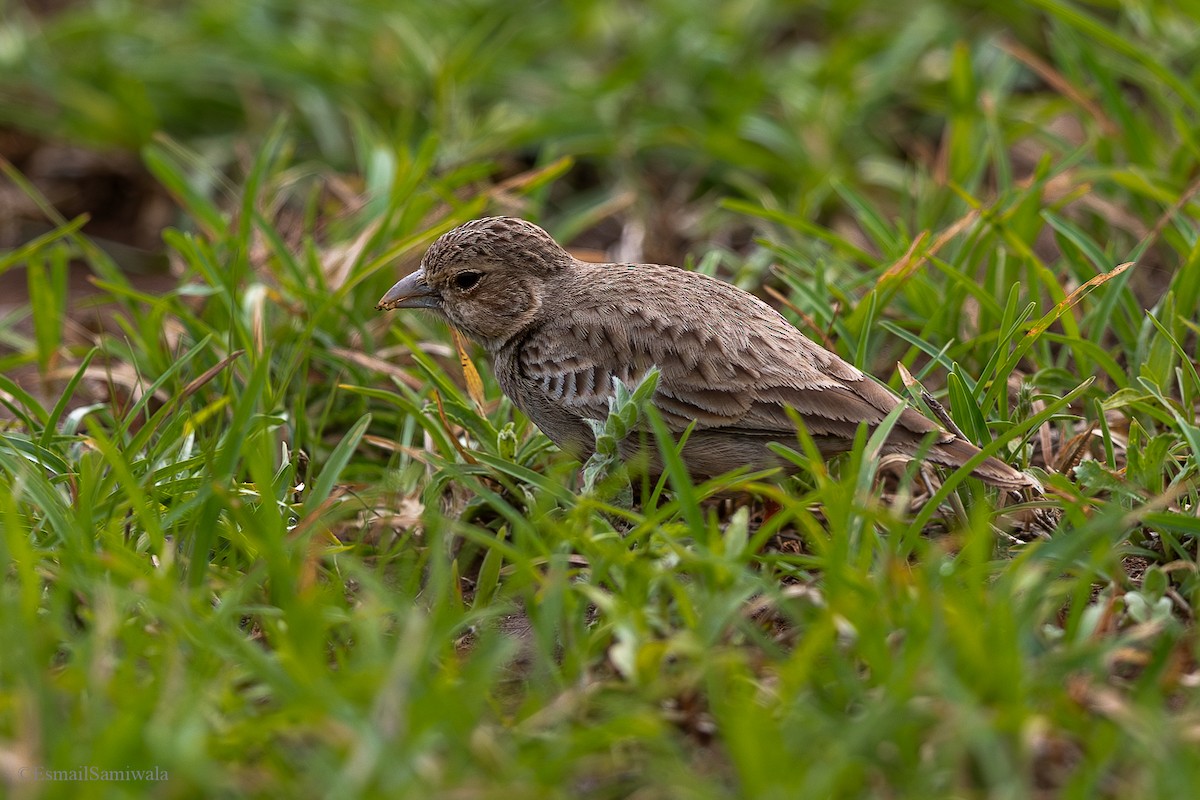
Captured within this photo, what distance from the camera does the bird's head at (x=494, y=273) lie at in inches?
187

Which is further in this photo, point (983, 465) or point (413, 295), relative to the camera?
point (413, 295)

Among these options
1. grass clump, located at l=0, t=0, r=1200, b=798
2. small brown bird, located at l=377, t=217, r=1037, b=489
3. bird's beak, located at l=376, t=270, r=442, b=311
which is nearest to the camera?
grass clump, located at l=0, t=0, r=1200, b=798

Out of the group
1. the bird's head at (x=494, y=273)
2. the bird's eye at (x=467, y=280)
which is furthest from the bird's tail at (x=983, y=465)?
the bird's eye at (x=467, y=280)

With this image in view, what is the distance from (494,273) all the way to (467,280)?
0.38 ft

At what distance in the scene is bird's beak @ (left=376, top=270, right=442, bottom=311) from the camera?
489 cm

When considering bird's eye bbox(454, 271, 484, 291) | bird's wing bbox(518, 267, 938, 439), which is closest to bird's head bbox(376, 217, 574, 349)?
bird's eye bbox(454, 271, 484, 291)

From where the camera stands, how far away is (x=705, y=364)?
4215 millimetres

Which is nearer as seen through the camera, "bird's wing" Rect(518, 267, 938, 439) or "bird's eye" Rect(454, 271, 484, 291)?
"bird's wing" Rect(518, 267, 938, 439)

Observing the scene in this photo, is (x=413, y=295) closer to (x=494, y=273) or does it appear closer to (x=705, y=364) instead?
(x=494, y=273)

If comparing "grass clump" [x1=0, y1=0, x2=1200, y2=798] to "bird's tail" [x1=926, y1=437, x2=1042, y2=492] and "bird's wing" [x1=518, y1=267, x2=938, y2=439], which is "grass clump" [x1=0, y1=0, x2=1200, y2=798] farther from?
"bird's wing" [x1=518, y1=267, x2=938, y2=439]

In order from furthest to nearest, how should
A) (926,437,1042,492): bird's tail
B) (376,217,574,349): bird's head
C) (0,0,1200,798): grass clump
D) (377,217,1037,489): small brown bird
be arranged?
(376,217,574,349): bird's head, (377,217,1037,489): small brown bird, (926,437,1042,492): bird's tail, (0,0,1200,798): grass clump

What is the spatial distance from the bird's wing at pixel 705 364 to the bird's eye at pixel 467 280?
404 millimetres

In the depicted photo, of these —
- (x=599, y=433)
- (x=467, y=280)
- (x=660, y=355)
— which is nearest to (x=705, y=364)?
(x=660, y=355)

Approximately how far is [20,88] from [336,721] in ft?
19.8
